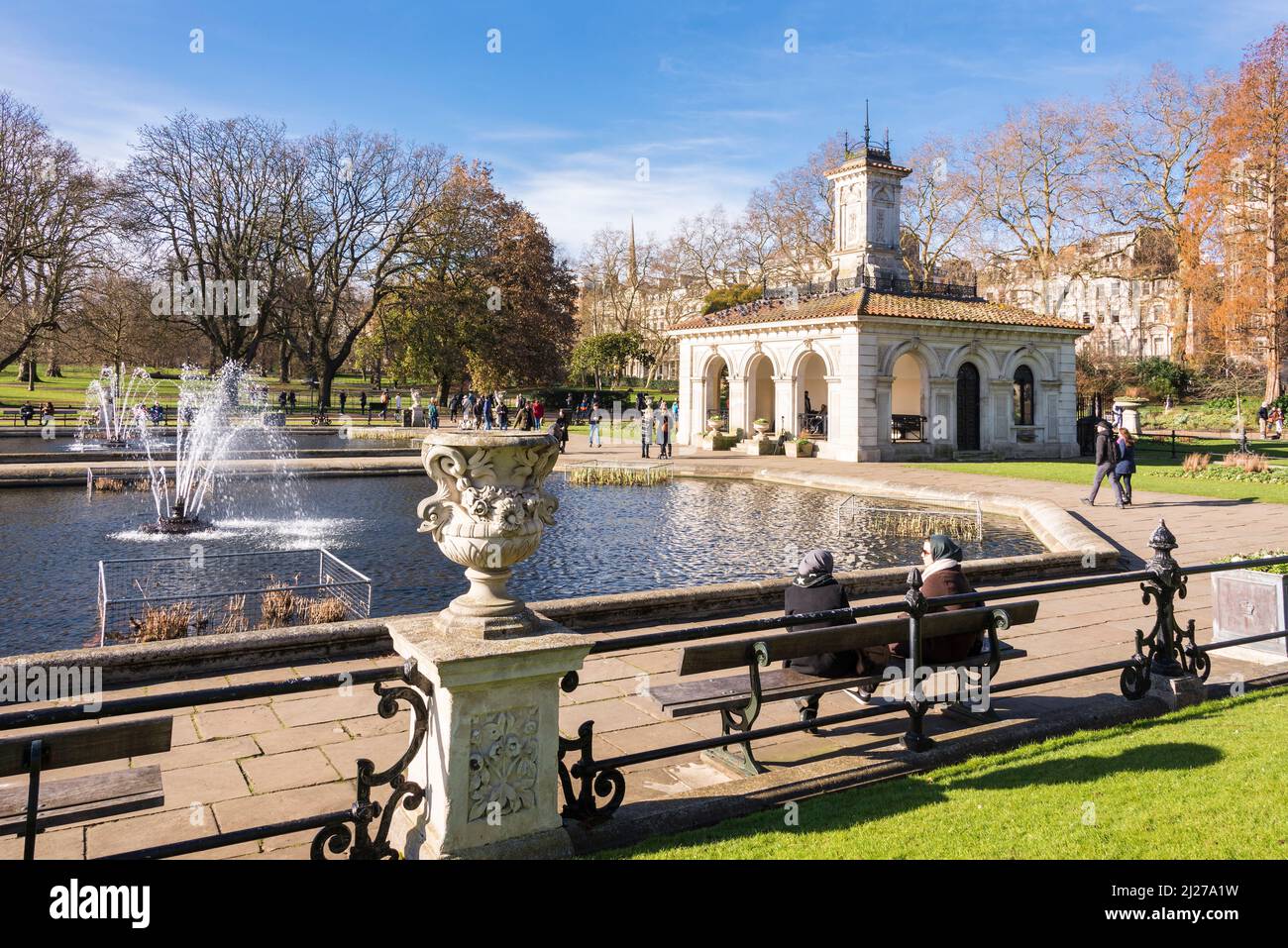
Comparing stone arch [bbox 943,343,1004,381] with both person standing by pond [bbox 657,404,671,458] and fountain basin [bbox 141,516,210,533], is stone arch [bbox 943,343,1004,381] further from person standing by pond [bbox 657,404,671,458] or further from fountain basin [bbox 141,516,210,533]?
fountain basin [bbox 141,516,210,533]

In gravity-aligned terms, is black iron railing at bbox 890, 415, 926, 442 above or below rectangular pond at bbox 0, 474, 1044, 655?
above

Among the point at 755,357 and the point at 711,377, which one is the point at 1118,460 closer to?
the point at 755,357

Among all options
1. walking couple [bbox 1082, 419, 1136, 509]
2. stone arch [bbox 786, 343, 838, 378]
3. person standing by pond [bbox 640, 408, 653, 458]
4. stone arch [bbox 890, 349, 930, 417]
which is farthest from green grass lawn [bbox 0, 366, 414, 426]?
walking couple [bbox 1082, 419, 1136, 509]

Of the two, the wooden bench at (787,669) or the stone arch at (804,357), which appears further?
the stone arch at (804,357)

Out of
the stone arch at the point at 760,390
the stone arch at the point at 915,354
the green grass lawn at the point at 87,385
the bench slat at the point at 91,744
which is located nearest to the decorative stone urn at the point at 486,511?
the bench slat at the point at 91,744

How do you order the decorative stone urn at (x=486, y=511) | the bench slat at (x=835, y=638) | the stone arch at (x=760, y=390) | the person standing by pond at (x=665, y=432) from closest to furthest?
the decorative stone urn at (x=486, y=511)
the bench slat at (x=835, y=638)
the person standing by pond at (x=665, y=432)
the stone arch at (x=760, y=390)

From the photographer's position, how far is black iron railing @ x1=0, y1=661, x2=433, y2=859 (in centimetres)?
340

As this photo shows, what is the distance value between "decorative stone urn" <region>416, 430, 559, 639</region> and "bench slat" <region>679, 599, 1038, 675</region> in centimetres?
112

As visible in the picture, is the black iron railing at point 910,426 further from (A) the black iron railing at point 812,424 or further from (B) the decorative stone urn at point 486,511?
(B) the decorative stone urn at point 486,511

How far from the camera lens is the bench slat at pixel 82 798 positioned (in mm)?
3580

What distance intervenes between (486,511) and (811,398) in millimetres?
36330

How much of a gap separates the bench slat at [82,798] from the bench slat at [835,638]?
2542mm

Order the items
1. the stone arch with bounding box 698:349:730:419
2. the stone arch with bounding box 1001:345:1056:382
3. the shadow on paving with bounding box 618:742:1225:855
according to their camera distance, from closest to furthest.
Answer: the shadow on paving with bounding box 618:742:1225:855
the stone arch with bounding box 1001:345:1056:382
the stone arch with bounding box 698:349:730:419
